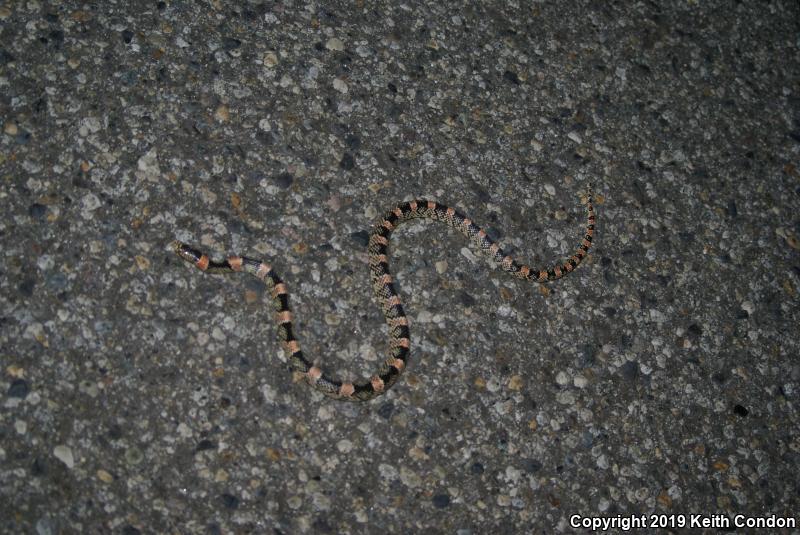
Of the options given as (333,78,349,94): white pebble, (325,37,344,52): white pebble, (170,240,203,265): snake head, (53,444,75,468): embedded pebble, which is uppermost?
(325,37,344,52): white pebble

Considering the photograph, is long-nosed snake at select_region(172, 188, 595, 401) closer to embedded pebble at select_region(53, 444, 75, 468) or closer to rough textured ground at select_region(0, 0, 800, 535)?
rough textured ground at select_region(0, 0, 800, 535)

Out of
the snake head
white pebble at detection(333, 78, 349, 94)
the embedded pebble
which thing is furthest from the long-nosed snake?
the embedded pebble

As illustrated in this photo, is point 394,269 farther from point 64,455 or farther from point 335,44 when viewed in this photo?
point 64,455

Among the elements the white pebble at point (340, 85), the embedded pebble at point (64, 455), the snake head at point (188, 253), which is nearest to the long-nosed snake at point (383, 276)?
the snake head at point (188, 253)

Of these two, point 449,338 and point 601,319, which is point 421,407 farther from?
point 601,319

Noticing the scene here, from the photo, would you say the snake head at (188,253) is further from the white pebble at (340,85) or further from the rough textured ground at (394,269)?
the white pebble at (340,85)

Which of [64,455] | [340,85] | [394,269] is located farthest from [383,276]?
[64,455]
